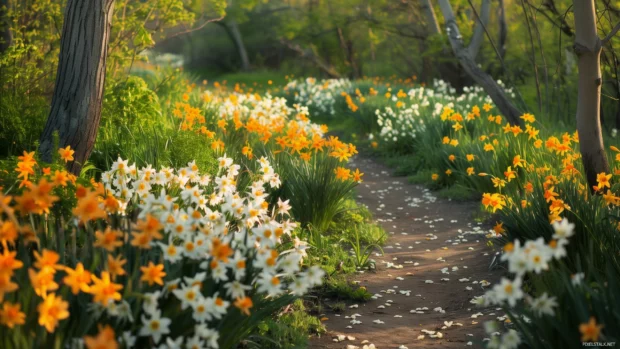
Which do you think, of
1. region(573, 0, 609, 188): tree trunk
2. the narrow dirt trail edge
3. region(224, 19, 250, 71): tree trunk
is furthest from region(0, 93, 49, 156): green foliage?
region(224, 19, 250, 71): tree trunk

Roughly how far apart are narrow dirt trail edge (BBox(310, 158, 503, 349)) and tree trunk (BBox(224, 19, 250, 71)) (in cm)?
2540

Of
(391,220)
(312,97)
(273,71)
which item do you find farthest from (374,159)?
(273,71)

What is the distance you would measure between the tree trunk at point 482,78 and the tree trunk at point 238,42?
23.6m

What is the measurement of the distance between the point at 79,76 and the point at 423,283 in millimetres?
3117

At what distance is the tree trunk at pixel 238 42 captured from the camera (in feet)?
105

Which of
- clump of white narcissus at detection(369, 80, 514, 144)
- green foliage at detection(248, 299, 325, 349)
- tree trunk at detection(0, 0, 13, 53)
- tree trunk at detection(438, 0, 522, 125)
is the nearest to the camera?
green foliage at detection(248, 299, 325, 349)

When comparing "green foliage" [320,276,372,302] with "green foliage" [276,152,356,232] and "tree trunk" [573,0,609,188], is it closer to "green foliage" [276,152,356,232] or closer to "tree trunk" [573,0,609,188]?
"green foliage" [276,152,356,232]

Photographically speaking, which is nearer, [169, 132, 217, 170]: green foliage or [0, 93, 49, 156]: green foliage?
[169, 132, 217, 170]: green foliage

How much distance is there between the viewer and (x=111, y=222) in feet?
10.4

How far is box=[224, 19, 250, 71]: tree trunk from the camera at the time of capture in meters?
32.1

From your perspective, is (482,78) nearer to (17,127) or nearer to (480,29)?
(480,29)

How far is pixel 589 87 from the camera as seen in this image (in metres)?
5.29

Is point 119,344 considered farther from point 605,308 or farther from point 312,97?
point 312,97

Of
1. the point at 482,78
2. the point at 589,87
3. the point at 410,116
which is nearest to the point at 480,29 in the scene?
the point at 410,116
